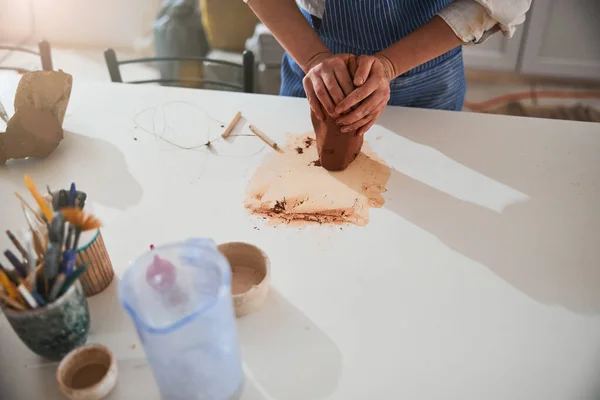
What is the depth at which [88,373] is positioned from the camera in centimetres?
66

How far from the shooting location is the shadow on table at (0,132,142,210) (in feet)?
3.22

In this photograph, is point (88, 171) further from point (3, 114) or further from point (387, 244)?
point (387, 244)

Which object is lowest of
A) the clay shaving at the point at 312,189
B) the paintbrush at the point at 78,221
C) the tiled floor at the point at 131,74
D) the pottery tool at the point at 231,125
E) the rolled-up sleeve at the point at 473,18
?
the tiled floor at the point at 131,74

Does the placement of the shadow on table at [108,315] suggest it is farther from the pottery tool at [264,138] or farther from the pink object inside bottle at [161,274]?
the pottery tool at [264,138]

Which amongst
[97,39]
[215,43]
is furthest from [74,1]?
[215,43]

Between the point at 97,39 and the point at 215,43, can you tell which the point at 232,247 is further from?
the point at 97,39

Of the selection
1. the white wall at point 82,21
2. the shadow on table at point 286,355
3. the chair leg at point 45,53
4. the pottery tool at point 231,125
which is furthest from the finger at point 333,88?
the white wall at point 82,21

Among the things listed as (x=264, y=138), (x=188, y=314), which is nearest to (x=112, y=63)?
(x=264, y=138)

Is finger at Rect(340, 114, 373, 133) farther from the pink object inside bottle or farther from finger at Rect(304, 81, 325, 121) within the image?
the pink object inside bottle

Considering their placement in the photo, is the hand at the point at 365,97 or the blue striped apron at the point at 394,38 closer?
the hand at the point at 365,97

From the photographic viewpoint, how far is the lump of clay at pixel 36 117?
1.04 m

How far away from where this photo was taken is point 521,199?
976 mm

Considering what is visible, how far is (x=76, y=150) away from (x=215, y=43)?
1.42 m

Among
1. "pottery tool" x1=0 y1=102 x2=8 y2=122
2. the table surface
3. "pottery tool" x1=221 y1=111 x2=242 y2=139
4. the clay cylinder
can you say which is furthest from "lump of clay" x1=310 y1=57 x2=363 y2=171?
"pottery tool" x1=0 y1=102 x2=8 y2=122
